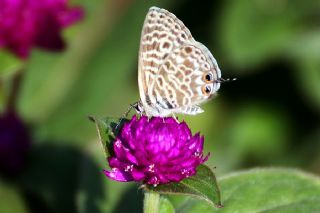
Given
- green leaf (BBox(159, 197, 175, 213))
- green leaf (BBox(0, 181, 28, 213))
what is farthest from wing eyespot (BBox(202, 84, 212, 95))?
green leaf (BBox(0, 181, 28, 213))

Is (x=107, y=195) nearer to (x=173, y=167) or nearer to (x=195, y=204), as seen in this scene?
(x=195, y=204)

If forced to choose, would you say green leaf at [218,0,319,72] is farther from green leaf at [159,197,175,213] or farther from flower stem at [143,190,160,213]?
flower stem at [143,190,160,213]

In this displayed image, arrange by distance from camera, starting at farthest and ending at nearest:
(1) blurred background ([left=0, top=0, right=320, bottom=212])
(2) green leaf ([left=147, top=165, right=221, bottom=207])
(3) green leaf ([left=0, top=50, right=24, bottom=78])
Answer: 1. (1) blurred background ([left=0, top=0, right=320, bottom=212])
2. (3) green leaf ([left=0, top=50, right=24, bottom=78])
3. (2) green leaf ([left=147, top=165, right=221, bottom=207])

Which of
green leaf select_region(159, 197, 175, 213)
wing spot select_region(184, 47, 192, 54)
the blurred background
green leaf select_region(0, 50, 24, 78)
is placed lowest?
the blurred background

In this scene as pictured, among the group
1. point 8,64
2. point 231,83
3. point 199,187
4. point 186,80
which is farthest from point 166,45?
→ point 231,83

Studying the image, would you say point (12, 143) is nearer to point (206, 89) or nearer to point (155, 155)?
point (206, 89)

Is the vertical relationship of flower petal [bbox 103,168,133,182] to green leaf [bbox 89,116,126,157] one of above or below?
below

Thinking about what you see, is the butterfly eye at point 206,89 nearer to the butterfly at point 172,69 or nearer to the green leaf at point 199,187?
the butterfly at point 172,69
